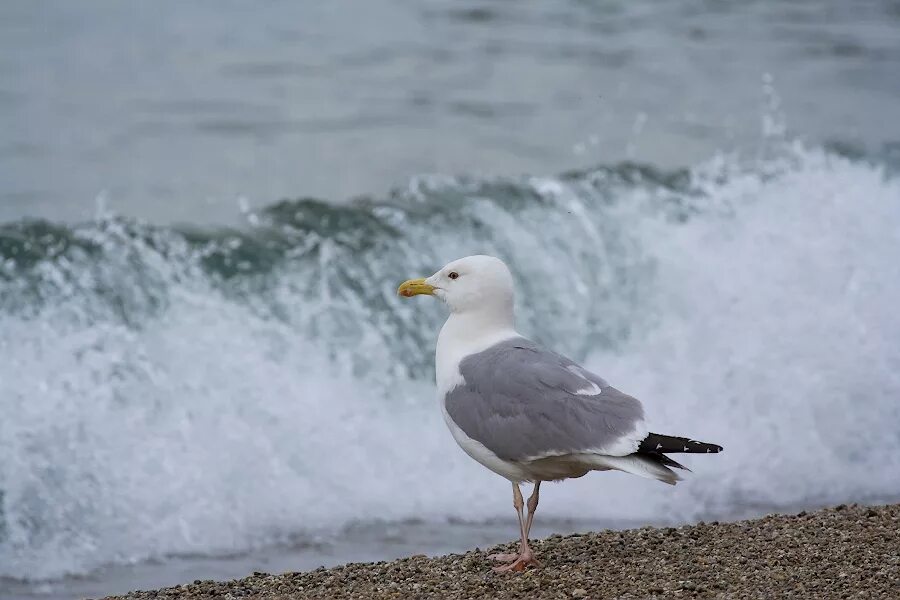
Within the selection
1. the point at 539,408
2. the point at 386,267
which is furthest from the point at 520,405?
the point at 386,267

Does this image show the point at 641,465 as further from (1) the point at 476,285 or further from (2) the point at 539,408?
(1) the point at 476,285

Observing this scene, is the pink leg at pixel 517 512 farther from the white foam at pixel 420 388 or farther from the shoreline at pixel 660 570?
the white foam at pixel 420 388

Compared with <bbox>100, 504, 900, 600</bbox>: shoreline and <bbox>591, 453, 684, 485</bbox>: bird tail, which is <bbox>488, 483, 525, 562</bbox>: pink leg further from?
<bbox>591, 453, 684, 485</bbox>: bird tail

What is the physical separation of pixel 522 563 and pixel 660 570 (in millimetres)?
447

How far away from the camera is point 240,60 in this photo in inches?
442

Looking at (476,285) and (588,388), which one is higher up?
(476,285)

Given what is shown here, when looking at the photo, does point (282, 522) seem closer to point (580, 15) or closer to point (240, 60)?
point (240, 60)

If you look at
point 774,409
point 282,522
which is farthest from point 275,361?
point 774,409

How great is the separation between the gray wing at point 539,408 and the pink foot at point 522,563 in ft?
1.24

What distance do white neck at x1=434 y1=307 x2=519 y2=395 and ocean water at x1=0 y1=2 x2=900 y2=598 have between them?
0.74 m

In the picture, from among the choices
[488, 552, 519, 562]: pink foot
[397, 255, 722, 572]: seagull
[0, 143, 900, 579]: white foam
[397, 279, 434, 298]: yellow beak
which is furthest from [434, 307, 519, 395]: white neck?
[0, 143, 900, 579]: white foam

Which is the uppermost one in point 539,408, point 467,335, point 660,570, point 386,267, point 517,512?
point 386,267

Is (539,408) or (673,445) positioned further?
(539,408)

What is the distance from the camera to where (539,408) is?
4.30 m
